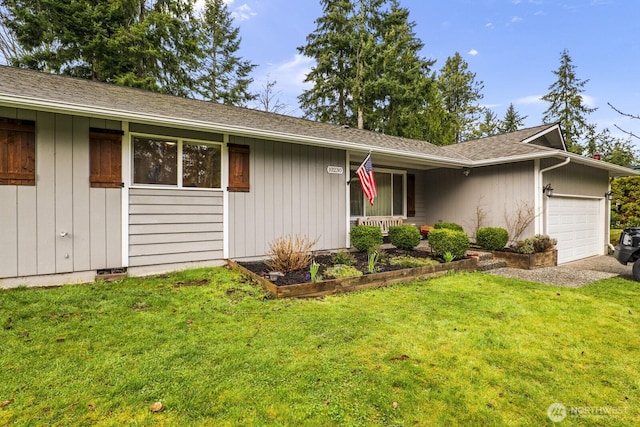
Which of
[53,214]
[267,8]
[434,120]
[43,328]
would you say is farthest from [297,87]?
[43,328]


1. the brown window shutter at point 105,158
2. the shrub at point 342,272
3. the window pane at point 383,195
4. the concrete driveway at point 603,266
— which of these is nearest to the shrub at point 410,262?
the shrub at point 342,272

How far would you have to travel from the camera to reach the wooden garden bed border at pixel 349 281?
13.7 ft

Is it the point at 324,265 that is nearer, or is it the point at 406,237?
the point at 324,265

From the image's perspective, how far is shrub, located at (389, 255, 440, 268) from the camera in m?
5.70

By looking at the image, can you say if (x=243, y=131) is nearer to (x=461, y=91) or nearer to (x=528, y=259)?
(x=528, y=259)

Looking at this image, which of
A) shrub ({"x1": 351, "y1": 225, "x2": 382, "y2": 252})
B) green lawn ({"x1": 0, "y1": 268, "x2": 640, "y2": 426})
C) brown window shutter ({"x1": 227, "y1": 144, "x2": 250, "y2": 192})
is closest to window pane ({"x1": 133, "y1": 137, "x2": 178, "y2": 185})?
brown window shutter ({"x1": 227, "y1": 144, "x2": 250, "y2": 192})

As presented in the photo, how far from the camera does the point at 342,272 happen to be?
4.95m

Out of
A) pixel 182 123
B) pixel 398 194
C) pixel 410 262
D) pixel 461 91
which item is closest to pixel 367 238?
pixel 410 262

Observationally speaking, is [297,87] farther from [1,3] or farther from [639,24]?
[639,24]

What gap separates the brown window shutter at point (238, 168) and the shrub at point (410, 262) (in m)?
3.27

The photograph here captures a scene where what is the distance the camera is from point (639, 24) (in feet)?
8.92

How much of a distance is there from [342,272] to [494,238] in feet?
14.7

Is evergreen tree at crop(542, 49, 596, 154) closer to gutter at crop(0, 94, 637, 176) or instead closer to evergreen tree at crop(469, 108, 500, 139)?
evergreen tree at crop(469, 108, 500, 139)

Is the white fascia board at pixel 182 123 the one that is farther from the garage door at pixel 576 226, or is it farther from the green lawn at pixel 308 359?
the garage door at pixel 576 226
